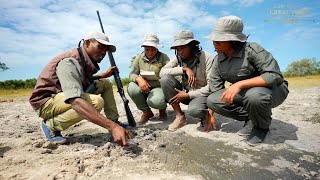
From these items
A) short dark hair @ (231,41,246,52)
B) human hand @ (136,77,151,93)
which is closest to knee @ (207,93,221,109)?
short dark hair @ (231,41,246,52)

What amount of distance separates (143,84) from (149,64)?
1.35ft

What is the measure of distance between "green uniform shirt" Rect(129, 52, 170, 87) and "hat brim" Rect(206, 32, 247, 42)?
4.84 feet

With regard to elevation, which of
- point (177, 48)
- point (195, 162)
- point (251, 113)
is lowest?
point (195, 162)

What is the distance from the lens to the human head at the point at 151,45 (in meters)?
4.45

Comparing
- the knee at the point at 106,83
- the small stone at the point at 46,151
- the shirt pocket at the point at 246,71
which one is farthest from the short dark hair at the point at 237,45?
the small stone at the point at 46,151

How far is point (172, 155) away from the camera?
10.3 feet

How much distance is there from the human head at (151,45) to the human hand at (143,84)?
1.37 feet

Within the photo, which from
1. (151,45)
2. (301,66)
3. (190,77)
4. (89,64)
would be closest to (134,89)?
(151,45)

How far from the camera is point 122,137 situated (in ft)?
9.14

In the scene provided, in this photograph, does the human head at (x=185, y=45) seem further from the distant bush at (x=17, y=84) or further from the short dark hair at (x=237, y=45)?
the distant bush at (x=17, y=84)

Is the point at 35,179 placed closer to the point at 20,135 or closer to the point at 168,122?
the point at 20,135

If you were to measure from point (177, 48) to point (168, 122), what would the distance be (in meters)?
1.35

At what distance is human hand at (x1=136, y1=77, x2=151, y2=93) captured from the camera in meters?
4.58

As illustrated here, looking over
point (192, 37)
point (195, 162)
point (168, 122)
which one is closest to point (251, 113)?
point (195, 162)
